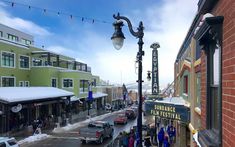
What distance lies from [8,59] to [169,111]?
89.6 feet

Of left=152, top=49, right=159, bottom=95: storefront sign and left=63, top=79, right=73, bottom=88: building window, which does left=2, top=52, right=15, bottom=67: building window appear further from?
left=152, top=49, right=159, bottom=95: storefront sign

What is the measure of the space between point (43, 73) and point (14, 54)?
6353 millimetres

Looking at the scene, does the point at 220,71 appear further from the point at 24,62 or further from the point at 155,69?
the point at 24,62

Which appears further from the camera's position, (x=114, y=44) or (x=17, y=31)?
(x=17, y=31)

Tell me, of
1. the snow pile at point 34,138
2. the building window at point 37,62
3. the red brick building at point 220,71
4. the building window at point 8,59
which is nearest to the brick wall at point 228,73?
the red brick building at point 220,71

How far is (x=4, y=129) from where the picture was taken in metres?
32.4

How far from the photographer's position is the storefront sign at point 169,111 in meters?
14.4

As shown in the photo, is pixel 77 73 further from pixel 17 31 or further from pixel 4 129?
pixel 4 129

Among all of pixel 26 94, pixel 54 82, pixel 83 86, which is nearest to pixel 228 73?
pixel 26 94

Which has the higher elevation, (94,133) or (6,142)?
(6,142)

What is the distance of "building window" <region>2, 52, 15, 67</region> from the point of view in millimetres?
37175

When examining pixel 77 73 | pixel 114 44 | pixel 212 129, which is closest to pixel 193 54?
pixel 114 44

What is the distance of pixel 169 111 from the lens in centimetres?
1533

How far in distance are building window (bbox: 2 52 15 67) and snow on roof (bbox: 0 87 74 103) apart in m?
2.85
